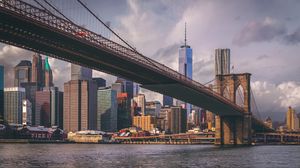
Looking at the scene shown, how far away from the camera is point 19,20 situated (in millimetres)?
46906

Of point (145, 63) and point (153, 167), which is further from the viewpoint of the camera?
point (145, 63)

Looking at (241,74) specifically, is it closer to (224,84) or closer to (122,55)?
(224,84)

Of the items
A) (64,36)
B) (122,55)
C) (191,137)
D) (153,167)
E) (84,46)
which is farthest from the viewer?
(191,137)

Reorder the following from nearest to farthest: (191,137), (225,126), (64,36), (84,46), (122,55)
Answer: (64,36) → (84,46) → (122,55) → (225,126) → (191,137)

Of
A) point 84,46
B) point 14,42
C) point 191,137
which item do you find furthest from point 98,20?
point 191,137

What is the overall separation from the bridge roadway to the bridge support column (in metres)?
21.0

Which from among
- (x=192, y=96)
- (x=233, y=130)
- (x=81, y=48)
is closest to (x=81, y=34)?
(x=81, y=48)

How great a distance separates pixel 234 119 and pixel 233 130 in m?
2.34

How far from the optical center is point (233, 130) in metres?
112

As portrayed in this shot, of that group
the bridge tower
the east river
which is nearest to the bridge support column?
the bridge tower

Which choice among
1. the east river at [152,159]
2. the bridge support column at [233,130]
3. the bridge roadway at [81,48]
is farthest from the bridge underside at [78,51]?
the bridge support column at [233,130]

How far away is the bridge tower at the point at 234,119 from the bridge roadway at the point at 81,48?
69.7 ft

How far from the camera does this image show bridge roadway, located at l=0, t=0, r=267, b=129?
48312 mm

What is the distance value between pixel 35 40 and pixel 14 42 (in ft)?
7.45
